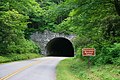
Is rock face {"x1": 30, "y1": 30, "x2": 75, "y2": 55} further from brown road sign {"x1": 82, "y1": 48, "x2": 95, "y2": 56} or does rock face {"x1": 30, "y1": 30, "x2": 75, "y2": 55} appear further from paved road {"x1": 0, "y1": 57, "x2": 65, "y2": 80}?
brown road sign {"x1": 82, "y1": 48, "x2": 95, "y2": 56}

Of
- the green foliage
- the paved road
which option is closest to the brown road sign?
the paved road

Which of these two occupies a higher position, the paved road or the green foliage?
the green foliage

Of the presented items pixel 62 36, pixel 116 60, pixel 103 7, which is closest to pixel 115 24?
pixel 103 7

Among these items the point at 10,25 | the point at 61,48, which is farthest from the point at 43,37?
the point at 10,25

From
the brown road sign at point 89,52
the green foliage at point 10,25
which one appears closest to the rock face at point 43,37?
the green foliage at point 10,25

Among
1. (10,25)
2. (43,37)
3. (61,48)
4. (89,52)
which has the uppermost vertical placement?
(10,25)

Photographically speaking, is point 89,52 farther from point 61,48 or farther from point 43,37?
point 61,48

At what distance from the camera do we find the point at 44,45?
46.3m

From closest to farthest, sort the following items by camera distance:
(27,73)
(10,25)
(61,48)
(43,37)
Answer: (27,73)
(10,25)
(43,37)
(61,48)

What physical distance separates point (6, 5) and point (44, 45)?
62.8 feet

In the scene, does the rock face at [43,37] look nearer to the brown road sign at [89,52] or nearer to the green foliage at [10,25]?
the green foliage at [10,25]

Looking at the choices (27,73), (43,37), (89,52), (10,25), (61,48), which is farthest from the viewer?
(61,48)

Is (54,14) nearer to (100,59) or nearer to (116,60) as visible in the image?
(100,59)

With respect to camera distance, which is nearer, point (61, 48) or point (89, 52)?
point (89, 52)
